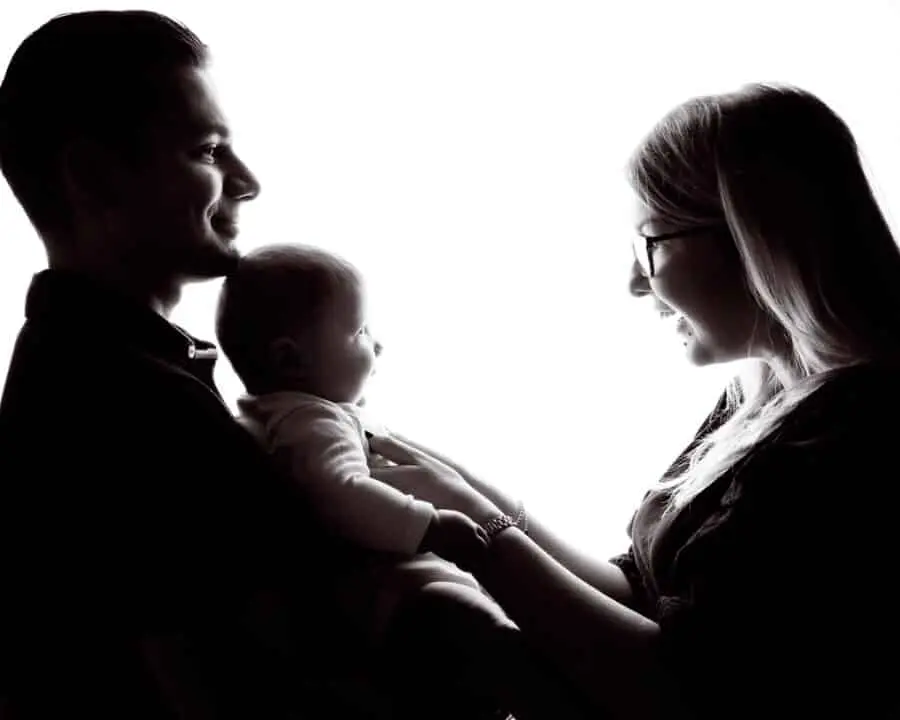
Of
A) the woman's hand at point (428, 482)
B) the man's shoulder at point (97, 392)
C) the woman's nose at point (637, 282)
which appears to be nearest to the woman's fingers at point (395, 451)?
the woman's hand at point (428, 482)

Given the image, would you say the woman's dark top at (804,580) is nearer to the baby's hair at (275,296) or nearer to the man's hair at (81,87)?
the baby's hair at (275,296)

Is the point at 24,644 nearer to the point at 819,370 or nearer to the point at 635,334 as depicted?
the point at 819,370

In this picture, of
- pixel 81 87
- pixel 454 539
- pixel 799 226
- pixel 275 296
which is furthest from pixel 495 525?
pixel 81 87

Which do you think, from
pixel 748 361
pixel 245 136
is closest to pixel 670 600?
pixel 748 361

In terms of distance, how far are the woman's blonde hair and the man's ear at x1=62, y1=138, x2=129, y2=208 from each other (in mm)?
573

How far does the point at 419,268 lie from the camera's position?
1428mm

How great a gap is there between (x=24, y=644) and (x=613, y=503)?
2.90ft

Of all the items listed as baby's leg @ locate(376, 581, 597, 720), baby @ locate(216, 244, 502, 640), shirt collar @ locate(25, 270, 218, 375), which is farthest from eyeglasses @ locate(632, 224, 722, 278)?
shirt collar @ locate(25, 270, 218, 375)

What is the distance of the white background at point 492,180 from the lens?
141 centimetres

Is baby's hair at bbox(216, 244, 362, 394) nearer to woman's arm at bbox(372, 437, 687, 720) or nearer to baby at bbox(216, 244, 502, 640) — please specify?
baby at bbox(216, 244, 502, 640)

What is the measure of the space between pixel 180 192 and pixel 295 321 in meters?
0.17

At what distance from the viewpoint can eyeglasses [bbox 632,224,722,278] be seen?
1093mm

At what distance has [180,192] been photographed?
3.18 ft

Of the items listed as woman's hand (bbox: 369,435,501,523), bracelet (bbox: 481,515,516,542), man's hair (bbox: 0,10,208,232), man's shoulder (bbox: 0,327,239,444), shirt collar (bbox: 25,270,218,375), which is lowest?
bracelet (bbox: 481,515,516,542)
